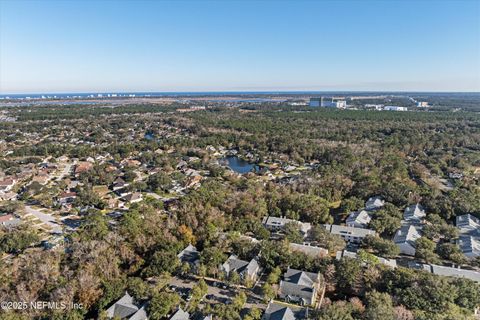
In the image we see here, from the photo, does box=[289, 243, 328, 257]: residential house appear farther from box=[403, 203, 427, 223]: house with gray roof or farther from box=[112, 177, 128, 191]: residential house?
box=[112, 177, 128, 191]: residential house

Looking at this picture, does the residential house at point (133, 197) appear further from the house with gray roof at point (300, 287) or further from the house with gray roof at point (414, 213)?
the house with gray roof at point (414, 213)

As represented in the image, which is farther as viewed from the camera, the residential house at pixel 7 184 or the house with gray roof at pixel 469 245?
the residential house at pixel 7 184

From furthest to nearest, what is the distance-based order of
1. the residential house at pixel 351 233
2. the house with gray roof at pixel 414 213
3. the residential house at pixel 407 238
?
the house with gray roof at pixel 414 213
the residential house at pixel 351 233
the residential house at pixel 407 238

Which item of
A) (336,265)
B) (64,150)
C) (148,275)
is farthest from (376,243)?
(64,150)

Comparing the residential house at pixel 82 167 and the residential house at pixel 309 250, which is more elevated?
the residential house at pixel 82 167

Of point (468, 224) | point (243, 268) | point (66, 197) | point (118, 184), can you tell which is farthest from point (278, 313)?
point (118, 184)

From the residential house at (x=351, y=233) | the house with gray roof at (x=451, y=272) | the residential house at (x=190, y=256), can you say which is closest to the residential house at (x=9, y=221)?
the residential house at (x=190, y=256)

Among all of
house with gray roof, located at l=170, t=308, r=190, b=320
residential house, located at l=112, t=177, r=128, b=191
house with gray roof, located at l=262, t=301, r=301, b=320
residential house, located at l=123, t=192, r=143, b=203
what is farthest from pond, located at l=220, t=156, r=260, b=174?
house with gray roof, located at l=170, t=308, r=190, b=320
